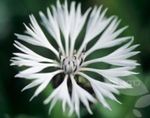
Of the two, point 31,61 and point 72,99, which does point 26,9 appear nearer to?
point 31,61

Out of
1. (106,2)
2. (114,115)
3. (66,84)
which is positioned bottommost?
(114,115)

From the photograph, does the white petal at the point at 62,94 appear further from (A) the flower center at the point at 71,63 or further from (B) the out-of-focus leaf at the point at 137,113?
(B) the out-of-focus leaf at the point at 137,113

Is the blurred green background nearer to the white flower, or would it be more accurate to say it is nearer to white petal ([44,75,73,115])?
the white flower

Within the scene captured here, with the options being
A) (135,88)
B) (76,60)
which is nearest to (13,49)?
(76,60)

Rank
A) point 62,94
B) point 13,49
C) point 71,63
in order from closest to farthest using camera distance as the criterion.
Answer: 1. point 62,94
2. point 71,63
3. point 13,49

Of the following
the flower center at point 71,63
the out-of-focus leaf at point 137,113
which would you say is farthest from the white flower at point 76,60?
the out-of-focus leaf at point 137,113

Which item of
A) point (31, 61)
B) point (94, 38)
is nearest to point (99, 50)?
point (94, 38)

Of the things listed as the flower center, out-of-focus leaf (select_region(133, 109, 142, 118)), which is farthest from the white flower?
out-of-focus leaf (select_region(133, 109, 142, 118))

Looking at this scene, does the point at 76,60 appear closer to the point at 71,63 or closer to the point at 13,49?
the point at 71,63
